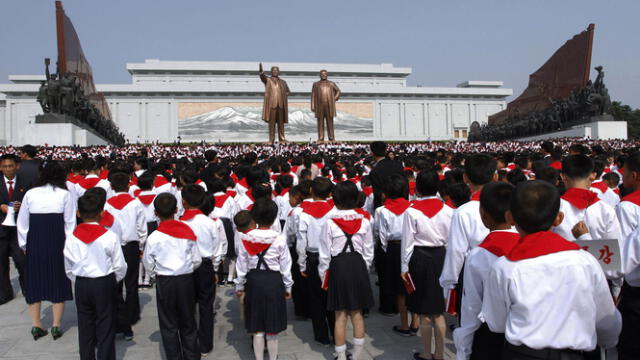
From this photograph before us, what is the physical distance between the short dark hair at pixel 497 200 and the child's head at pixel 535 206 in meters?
0.48

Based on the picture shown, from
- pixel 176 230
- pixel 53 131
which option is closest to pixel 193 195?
pixel 176 230

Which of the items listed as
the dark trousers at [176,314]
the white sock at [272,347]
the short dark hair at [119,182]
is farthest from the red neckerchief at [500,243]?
the short dark hair at [119,182]

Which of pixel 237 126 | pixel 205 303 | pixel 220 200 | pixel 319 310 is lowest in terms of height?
pixel 319 310

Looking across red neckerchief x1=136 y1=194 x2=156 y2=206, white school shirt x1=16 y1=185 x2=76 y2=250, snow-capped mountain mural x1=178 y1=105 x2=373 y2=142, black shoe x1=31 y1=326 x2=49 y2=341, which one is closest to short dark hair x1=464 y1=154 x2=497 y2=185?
white school shirt x1=16 y1=185 x2=76 y2=250

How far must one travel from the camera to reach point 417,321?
3.82 meters

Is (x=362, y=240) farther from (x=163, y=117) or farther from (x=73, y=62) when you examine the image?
(x=163, y=117)

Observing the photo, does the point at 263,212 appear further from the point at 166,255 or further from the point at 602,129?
the point at 602,129

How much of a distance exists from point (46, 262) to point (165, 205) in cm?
148

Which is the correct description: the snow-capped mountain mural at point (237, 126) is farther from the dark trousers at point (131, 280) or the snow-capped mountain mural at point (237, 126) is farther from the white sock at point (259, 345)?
the white sock at point (259, 345)

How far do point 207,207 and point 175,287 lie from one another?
0.89 meters

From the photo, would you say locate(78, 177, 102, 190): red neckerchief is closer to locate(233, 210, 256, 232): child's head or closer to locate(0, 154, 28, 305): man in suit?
locate(0, 154, 28, 305): man in suit

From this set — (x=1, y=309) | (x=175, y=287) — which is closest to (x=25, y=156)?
(x=1, y=309)

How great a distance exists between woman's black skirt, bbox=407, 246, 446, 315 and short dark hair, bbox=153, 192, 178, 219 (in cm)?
170

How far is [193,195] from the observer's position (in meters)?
3.46
